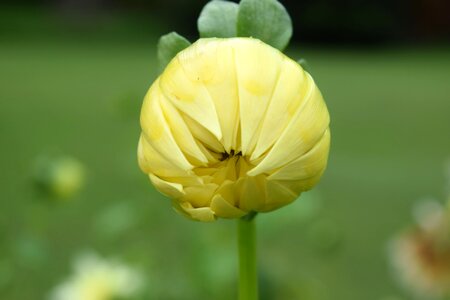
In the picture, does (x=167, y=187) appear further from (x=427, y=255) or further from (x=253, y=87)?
(x=427, y=255)

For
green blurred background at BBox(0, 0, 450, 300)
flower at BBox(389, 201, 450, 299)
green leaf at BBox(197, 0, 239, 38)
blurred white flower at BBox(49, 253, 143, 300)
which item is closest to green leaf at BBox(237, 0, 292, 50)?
green leaf at BBox(197, 0, 239, 38)

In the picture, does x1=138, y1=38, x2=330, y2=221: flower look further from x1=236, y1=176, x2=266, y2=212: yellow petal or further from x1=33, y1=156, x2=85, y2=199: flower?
x1=33, y1=156, x2=85, y2=199: flower

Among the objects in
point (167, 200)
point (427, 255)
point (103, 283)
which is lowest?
point (167, 200)

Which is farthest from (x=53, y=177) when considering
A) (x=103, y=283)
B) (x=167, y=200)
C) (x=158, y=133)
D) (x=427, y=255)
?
(x=158, y=133)

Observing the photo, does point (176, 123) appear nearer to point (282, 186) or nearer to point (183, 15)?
point (282, 186)

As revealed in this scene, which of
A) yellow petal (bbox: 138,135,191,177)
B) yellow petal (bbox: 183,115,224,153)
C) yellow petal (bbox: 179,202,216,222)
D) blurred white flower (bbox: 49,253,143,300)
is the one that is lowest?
blurred white flower (bbox: 49,253,143,300)

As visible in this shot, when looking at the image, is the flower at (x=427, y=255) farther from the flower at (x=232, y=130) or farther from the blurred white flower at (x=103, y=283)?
the flower at (x=232, y=130)

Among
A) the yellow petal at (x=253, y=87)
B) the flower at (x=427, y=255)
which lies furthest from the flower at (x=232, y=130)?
the flower at (x=427, y=255)
